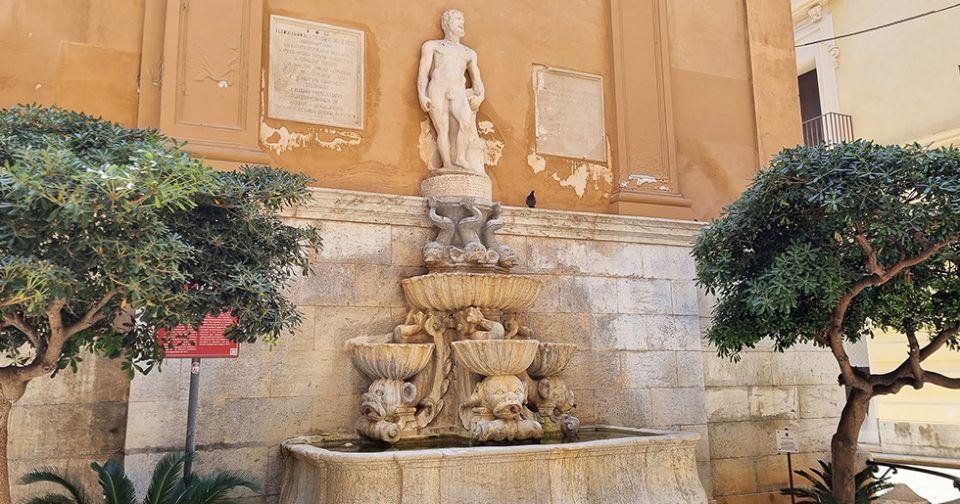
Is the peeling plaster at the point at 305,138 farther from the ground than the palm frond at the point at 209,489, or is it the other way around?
the peeling plaster at the point at 305,138

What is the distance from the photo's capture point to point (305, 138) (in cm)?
686

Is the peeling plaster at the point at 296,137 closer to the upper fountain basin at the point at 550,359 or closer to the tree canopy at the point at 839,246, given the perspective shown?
the upper fountain basin at the point at 550,359

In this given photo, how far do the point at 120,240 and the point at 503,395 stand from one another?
3409mm

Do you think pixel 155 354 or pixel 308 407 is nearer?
pixel 155 354

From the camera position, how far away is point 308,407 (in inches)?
241

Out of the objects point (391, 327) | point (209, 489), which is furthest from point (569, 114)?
point (209, 489)

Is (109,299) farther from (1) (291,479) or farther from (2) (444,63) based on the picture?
(2) (444,63)

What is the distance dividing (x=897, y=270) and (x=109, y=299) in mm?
4804

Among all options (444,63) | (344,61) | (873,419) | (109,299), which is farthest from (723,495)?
(873,419)

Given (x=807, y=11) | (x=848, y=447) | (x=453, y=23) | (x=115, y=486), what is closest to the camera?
(x=115, y=486)

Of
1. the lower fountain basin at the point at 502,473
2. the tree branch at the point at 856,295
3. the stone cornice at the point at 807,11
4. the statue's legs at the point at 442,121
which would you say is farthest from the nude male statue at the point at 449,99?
the stone cornice at the point at 807,11

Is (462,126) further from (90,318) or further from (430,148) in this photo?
(90,318)

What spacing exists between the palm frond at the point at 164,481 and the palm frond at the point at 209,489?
92mm

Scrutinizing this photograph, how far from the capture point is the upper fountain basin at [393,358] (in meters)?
6.03
